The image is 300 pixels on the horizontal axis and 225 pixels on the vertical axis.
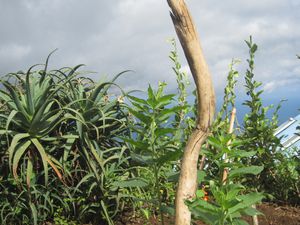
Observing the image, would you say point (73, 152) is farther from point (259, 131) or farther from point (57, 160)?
point (259, 131)

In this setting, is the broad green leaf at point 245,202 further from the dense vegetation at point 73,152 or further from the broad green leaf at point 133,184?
the dense vegetation at point 73,152

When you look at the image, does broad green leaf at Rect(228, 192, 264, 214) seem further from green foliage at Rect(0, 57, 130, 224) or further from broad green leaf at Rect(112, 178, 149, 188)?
green foliage at Rect(0, 57, 130, 224)

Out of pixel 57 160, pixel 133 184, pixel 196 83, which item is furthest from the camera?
pixel 57 160

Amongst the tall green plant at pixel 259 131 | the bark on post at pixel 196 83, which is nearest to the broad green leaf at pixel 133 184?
the bark on post at pixel 196 83

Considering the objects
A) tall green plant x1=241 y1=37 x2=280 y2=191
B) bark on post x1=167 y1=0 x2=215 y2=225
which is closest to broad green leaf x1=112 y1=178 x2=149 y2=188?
bark on post x1=167 y1=0 x2=215 y2=225

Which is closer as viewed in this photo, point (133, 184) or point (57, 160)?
point (133, 184)

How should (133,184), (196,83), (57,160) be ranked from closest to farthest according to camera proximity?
(196,83) → (133,184) → (57,160)

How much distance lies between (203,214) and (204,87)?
48 centimetres

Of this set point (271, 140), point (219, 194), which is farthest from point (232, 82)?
point (219, 194)

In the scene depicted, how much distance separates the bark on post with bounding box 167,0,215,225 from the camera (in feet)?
6.68

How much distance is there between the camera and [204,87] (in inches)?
81.1

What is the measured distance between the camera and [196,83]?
2.06m

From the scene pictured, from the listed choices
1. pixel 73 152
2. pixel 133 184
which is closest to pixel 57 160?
pixel 73 152

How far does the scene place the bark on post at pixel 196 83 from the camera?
2.04 metres
